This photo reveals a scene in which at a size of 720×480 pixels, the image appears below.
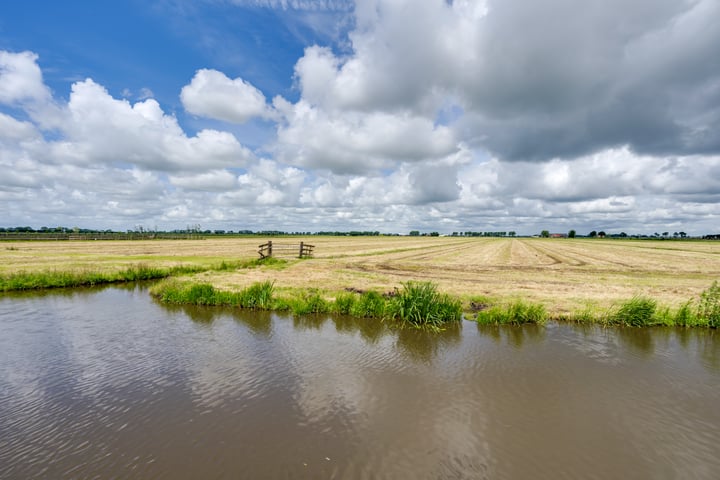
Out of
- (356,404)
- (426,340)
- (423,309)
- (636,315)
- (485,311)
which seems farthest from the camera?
(485,311)

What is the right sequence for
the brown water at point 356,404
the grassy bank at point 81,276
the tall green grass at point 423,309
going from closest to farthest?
the brown water at point 356,404 → the tall green grass at point 423,309 → the grassy bank at point 81,276

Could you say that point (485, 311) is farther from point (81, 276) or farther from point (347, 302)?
point (81, 276)

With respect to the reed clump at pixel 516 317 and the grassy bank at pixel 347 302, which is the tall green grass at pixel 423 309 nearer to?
the grassy bank at pixel 347 302

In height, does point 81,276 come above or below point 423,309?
above

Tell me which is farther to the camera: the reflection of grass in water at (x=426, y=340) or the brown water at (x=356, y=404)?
the reflection of grass in water at (x=426, y=340)

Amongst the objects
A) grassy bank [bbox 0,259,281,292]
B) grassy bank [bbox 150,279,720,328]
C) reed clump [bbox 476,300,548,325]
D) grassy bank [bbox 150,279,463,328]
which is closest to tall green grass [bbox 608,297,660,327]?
grassy bank [bbox 150,279,720,328]

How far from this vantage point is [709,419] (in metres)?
7.23

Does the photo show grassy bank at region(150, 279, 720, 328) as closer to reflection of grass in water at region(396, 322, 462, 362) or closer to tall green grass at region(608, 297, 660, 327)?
tall green grass at region(608, 297, 660, 327)

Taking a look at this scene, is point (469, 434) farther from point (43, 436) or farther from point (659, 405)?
point (43, 436)

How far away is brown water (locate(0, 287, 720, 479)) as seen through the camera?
18.7 ft

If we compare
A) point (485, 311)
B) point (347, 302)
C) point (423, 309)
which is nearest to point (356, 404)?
point (423, 309)

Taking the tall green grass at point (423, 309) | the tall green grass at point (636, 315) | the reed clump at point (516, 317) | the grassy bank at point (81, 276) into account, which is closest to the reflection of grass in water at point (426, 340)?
the tall green grass at point (423, 309)

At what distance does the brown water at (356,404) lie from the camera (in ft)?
18.7

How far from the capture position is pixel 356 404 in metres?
7.66
